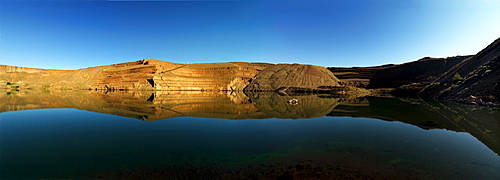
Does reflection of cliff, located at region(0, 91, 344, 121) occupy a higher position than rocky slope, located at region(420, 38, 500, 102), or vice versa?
rocky slope, located at region(420, 38, 500, 102)

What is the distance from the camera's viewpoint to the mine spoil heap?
7162cm

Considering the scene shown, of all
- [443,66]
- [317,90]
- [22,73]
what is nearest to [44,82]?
[22,73]

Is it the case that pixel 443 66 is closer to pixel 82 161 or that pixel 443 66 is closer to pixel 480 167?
pixel 480 167

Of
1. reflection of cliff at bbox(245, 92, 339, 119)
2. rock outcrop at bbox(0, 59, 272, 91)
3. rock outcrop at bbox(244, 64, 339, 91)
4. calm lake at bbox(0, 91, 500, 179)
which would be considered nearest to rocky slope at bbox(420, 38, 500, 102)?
reflection of cliff at bbox(245, 92, 339, 119)

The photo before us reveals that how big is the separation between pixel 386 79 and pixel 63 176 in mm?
97766

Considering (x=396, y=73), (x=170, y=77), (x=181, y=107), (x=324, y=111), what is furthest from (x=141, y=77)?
(x=396, y=73)

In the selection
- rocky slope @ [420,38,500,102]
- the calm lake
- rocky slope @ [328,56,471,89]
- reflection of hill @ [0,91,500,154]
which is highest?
rocky slope @ [328,56,471,89]

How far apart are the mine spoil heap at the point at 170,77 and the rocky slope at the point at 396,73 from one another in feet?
55.7

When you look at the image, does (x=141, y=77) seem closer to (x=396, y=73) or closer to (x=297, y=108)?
(x=297, y=108)

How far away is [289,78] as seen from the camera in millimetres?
76625

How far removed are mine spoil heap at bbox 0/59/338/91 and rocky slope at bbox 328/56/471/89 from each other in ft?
55.7

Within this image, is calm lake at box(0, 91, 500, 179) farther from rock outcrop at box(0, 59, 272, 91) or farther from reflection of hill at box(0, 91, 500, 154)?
rock outcrop at box(0, 59, 272, 91)

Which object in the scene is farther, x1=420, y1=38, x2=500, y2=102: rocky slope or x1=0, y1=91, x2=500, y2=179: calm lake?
x1=420, y1=38, x2=500, y2=102: rocky slope

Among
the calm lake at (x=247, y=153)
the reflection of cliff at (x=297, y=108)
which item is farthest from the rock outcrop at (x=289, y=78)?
the calm lake at (x=247, y=153)
